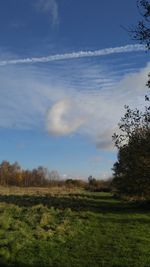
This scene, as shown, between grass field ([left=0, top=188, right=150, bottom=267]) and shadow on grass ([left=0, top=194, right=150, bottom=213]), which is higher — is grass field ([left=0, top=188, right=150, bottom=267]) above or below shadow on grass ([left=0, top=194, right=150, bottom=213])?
below

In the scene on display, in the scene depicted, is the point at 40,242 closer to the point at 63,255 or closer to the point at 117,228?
the point at 63,255

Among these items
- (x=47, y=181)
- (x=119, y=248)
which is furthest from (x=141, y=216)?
(x=47, y=181)

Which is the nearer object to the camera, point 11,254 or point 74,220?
point 11,254

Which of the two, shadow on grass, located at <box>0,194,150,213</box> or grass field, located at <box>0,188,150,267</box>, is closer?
grass field, located at <box>0,188,150,267</box>

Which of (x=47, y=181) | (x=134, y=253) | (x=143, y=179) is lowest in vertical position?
(x=134, y=253)

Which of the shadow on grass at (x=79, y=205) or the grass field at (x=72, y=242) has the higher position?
the shadow on grass at (x=79, y=205)

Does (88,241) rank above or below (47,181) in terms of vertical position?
below

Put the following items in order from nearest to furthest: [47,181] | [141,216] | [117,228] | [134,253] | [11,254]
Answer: [11,254], [134,253], [117,228], [141,216], [47,181]

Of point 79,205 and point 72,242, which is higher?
point 79,205

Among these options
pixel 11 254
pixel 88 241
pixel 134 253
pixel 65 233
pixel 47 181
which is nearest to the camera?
pixel 11 254

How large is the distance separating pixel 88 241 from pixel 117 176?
28.8 meters

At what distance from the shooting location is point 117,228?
32.5 metres

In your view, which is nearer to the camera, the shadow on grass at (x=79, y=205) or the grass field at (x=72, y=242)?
the grass field at (x=72, y=242)

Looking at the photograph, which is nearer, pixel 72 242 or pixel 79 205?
pixel 72 242
